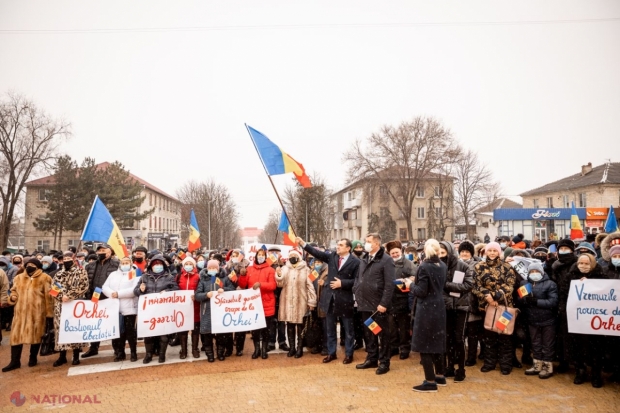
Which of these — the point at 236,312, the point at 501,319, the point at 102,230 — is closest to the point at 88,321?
the point at 102,230

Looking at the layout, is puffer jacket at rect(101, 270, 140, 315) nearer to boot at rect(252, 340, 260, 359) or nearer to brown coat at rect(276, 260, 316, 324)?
boot at rect(252, 340, 260, 359)

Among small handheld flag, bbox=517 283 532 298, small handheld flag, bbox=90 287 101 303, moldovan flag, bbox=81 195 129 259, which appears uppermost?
moldovan flag, bbox=81 195 129 259

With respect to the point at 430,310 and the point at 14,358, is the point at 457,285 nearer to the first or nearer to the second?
the point at 430,310

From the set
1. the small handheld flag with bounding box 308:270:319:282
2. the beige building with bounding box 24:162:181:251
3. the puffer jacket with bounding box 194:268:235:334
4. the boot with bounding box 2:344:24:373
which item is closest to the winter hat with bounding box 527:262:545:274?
the small handheld flag with bounding box 308:270:319:282

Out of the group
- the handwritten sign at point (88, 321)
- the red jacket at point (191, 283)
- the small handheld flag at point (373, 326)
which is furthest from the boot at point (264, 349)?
the handwritten sign at point (88, 321)

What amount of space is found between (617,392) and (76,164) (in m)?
45.6

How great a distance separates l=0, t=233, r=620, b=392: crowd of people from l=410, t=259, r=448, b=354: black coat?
14 millimetres

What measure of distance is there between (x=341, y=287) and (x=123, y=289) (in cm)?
410

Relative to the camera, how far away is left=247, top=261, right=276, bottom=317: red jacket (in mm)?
8703

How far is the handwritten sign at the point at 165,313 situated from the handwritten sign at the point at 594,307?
6457mm

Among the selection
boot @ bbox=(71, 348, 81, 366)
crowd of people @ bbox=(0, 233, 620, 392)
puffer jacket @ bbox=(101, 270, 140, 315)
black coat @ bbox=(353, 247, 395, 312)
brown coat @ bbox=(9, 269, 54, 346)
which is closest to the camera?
crowd of people @ bbox=(0, 233, 620, 392)

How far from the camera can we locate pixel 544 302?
6891mm

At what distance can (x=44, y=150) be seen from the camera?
40.6 m

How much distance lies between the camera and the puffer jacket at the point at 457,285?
6945 millimetres
